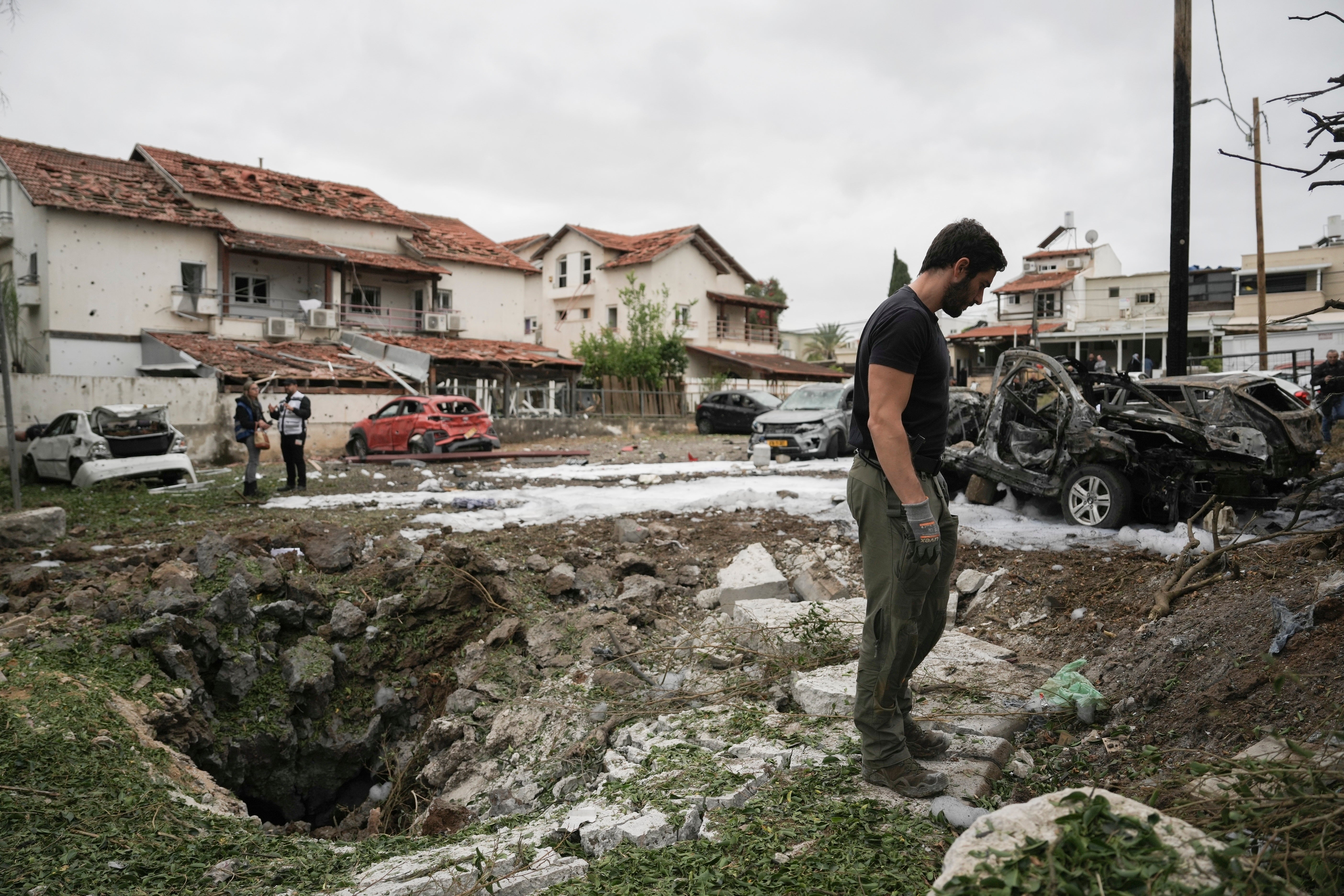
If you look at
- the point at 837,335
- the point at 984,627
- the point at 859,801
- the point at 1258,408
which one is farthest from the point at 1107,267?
the point at 859,801

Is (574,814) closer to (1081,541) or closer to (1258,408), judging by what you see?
(1081,541)

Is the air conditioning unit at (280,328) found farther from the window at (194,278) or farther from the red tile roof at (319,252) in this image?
the red tile roof at (319,252)

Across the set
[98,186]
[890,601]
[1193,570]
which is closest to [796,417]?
[1193,570]

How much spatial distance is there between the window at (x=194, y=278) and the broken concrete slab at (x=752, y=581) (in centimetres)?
2528

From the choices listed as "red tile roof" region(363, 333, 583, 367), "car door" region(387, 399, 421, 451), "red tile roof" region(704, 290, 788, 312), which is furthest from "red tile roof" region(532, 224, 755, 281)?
"car door" region(387, 399, 421, 451)

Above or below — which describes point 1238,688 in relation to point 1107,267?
below

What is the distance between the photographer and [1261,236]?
21984 millimetres

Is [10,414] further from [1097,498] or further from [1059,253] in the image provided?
[1059,253]

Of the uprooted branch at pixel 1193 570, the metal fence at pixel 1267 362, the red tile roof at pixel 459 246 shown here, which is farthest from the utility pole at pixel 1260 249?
the red tile roof at pixel 459 246

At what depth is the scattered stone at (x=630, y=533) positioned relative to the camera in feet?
28.5

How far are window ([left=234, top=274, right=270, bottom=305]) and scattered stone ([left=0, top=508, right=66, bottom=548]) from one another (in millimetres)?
21355

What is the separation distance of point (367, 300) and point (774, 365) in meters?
19.7

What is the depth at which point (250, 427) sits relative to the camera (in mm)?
12344

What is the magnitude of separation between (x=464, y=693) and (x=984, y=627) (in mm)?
3635
